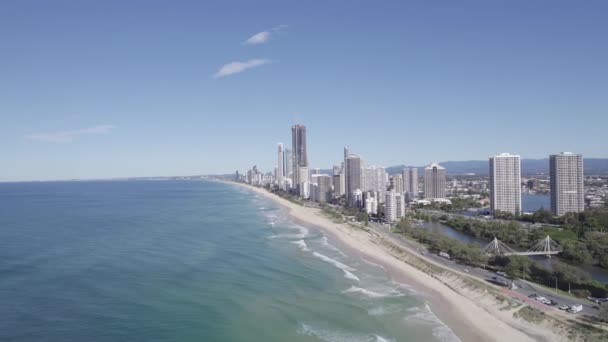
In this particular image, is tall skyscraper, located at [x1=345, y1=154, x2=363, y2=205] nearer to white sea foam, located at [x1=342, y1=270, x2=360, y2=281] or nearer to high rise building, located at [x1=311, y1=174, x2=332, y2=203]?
high rise building, located at [x1=311, y1=174, x2=332, y2=203]

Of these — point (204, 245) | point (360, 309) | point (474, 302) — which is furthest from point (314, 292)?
point (204, 245)

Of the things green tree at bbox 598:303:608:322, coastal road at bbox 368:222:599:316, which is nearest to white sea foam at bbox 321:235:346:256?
coastal road at bbox 368:222:599:316

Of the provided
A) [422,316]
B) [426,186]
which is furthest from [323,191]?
[422,316]

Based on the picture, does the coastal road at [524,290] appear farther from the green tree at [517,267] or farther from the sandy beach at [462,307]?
the sandy beach at [462,307]

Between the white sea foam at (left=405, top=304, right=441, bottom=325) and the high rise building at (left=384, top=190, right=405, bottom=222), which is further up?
the high rise building at (left=384, top=190, right=405, bottom=222)

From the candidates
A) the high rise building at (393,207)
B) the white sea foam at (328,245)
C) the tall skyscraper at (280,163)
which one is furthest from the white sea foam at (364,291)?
the tall skyscraper at (280,163)

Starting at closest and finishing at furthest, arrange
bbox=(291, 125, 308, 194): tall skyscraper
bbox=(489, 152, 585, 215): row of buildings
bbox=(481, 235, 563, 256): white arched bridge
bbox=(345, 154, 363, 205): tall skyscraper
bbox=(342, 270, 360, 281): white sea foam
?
bbox=(342, 270, 360, 281): white sea foam
bbox=(481, 235, 563, 256): white arched bridge
bbox=(489, 152, 585, 215): row of buildings
bbox=(345, 154, 363, 205): tall skyscraper
bbox=(291, 125, 308, 194): tall skyscraper

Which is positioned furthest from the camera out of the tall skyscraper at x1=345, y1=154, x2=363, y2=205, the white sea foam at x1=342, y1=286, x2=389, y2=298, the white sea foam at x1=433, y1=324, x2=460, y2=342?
the tall skyscraper at x1=345, y1=154, x2=363, y2=205

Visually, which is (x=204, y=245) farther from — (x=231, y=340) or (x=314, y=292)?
(x=231, y=340)
